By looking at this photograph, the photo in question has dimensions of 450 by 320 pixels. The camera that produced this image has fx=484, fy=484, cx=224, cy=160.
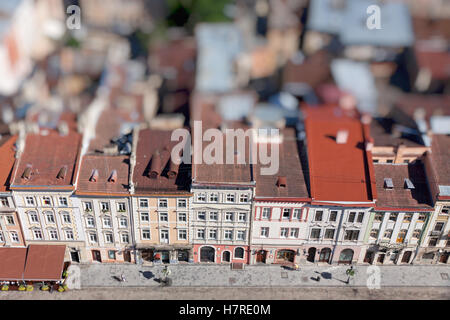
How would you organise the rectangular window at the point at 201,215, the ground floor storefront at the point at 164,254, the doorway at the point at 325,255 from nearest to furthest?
1. the rectangular window at the point at 201,215
2. the ground floor storefront at the point at 164,254
3. the doorway at the point at 325,255

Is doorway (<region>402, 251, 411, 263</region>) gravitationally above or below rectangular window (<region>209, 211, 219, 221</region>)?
below

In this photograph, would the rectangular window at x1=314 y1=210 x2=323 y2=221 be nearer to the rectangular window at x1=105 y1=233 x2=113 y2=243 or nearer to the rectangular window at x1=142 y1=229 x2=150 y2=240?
the rectangular window at x1=142 y1=229 x2=150 y2=240

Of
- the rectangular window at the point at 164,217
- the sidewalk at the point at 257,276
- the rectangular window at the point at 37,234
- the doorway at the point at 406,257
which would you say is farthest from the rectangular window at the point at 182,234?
the doorway at the point at 406,257

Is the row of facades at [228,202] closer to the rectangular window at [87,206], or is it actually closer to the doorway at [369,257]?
the rectangular window at [87,206]

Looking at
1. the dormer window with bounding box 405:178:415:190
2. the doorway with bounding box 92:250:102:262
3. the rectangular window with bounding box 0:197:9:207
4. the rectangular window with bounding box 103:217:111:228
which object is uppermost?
the dormer window with bounding box 405:178:415:190

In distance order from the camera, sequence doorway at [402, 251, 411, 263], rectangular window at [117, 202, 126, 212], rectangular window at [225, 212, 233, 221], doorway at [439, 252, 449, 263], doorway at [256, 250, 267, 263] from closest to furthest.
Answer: rectangular window at [117, 202, 126, 212], rectangular window at [225, 212, 233, 221], doorway at [256, 250, 267, 263], doorway at [402, 251, 411, 263], doorway at [439, 252, 449, 263]

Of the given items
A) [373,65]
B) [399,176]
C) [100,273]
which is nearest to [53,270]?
[100,273]

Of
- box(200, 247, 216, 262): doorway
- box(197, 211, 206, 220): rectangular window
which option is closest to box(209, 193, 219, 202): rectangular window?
box(197, 211, 206, 220): rectangular window
